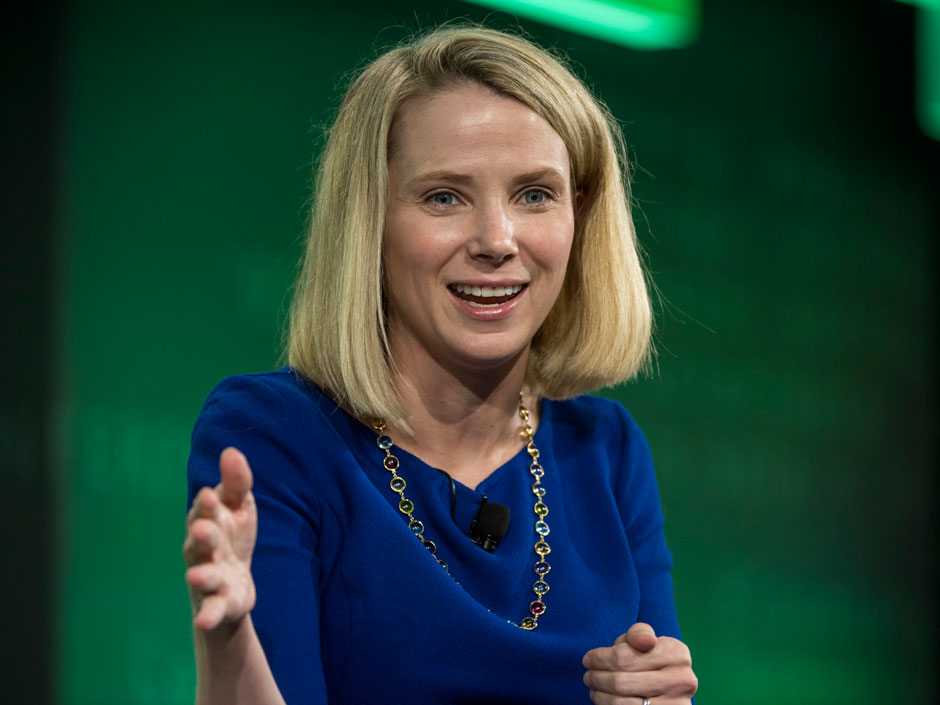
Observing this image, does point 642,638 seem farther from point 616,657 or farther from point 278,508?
point 278,508

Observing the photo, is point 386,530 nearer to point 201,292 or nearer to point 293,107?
point 201,292

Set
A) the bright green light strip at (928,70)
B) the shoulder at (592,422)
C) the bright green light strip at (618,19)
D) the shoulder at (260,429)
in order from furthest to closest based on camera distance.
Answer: the bright green light strip at (928,70) < the bright green light strip at (618,19) < the shoulder at (592,422) < the shoulder at (260,429)

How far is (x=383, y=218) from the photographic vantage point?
150 centimetres

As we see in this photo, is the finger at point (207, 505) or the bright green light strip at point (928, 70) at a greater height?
the bright green light strip at point (928, 70)

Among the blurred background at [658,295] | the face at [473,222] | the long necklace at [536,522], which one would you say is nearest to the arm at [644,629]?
the long necklace at [536,522]

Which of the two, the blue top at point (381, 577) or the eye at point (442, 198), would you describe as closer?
the blue top at point (381, 577)

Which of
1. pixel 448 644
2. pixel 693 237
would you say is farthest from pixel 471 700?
pixel 693 237

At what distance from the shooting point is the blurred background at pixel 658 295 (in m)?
2.67

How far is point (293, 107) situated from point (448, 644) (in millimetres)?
1961

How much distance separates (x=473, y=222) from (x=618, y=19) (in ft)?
7.60

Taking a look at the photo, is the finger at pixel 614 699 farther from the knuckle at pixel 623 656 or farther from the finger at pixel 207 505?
the finger at pixel 207 505

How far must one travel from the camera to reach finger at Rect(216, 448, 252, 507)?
97cm

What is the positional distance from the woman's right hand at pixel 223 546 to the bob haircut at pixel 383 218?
0.47 m

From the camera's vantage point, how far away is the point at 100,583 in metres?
2.69
